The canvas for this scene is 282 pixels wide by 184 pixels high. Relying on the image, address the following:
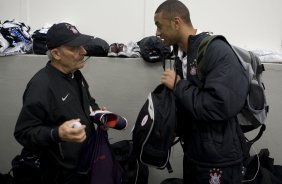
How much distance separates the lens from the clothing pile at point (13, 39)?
2.45m

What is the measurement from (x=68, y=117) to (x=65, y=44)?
1.27ft

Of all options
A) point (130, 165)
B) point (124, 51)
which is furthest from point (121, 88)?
point (130, 165)

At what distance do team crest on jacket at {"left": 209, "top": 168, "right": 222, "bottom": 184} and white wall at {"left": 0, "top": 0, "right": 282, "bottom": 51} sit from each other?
1.53m

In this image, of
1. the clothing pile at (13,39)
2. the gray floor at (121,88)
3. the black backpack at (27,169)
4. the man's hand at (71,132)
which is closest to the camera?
the man's hand at (71,132)

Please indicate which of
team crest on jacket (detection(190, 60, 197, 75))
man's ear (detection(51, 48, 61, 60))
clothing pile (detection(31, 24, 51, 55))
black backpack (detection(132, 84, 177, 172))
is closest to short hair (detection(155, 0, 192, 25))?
team crest on jacket (detection(190, 60, 197, 75))

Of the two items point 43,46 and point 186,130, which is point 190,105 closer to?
point 186,130

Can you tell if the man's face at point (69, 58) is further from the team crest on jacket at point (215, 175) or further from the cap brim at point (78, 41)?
the team crest on jacket at point (215, 175)

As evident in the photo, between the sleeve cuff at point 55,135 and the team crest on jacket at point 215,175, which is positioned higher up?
the sleeve cuff at point 55,135

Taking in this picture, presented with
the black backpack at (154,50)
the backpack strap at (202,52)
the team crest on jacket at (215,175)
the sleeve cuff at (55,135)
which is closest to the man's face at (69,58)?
the sleeve cuff at (55,135)

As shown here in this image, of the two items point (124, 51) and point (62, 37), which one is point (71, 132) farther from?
point (124, 51)

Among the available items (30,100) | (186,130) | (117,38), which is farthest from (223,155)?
(117,38)

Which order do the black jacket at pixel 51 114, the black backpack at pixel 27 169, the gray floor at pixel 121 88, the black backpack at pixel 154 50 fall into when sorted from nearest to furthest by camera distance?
the black jacket at pixel 51 114 < the black backpack at pixel 27 169 < the black backpack at pixel 154 50 < the gray floor at pixel 121 88

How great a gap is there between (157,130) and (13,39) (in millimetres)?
1771

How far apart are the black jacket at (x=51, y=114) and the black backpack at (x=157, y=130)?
0.32 metres
